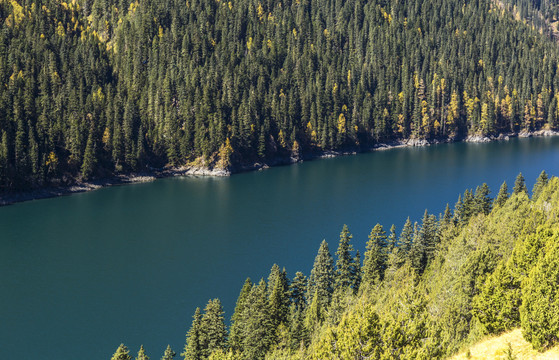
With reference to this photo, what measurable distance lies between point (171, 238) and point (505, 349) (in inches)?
3512

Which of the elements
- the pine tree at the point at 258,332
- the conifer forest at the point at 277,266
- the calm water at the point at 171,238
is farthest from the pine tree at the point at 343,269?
the pine tree at the point at 258,332

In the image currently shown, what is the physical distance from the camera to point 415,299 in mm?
37125

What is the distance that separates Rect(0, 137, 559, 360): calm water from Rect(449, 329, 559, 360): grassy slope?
42148mm

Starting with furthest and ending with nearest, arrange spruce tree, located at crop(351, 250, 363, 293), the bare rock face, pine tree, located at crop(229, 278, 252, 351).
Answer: the bare rock face
spruce tree, located at crop(351, 250, 363, 293)
pine tree, located at crop(229, 278, 252, 351)

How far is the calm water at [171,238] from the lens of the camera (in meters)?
71.0

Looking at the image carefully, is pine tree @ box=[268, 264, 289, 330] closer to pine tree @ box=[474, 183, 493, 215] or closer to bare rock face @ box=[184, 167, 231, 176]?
pine tree @ box=[474, 183, 493, 215]

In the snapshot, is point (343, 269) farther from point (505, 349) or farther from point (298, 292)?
A: point (505, 349)

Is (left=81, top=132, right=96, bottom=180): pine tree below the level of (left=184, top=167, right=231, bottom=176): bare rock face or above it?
above

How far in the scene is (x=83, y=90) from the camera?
184 meters

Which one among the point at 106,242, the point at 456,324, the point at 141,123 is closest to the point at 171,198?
the point at 106,242

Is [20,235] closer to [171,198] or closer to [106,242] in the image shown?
[106,242]

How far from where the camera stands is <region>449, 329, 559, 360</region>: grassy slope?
2962 centimetres

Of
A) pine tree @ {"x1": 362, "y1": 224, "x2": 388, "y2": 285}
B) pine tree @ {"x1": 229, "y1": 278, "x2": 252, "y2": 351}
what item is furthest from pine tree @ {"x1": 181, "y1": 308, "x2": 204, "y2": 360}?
pine tree @ {"x1": 362, "y1": 224, "x2": 388, "y2": 285}

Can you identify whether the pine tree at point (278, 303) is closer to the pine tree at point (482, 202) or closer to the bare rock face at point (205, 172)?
the pine tree at point (482, 202)
